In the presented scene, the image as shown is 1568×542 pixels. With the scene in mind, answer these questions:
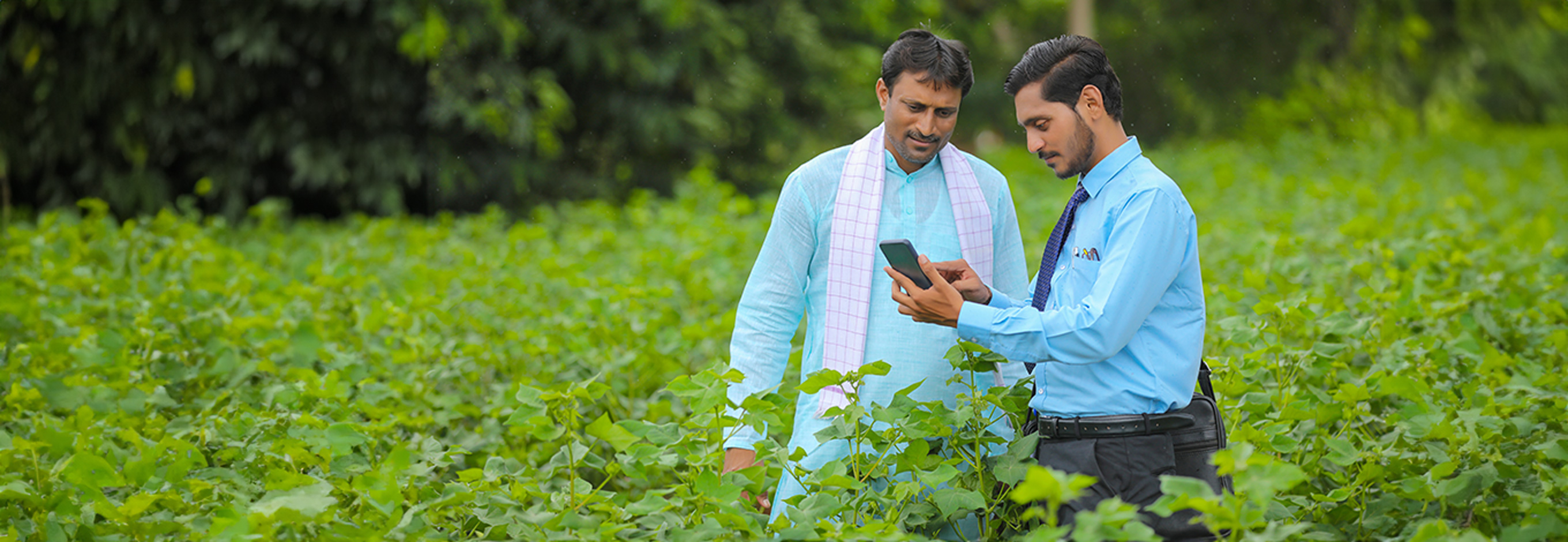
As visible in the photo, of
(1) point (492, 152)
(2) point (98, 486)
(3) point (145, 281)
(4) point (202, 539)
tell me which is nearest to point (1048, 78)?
(4) point (202, 539)

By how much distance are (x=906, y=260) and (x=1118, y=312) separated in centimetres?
42

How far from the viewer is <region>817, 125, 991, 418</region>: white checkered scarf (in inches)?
104

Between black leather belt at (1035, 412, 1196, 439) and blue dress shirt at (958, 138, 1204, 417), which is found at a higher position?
blue dress shirt at (958, 138, 1204, 417)

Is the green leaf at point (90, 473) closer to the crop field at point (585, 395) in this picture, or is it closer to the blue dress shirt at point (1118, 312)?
the crop field at point (585, 395)

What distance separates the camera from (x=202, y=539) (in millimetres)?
2156

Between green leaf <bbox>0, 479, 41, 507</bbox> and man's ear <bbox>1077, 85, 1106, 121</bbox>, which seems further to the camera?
green leaf <bbox>0, 479, 41, 507</bbox>

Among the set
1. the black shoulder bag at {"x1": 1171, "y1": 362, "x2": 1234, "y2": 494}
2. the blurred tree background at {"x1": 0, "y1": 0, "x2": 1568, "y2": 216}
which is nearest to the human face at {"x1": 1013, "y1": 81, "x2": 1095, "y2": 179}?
the black shoulder bag at {"x1": 1171, "y1": 362, "x2": 1234, "y2": 494}

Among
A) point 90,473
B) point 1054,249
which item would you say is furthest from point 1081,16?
point 90,473

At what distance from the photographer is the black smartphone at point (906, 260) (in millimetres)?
2250

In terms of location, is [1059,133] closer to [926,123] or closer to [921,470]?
[926,123]

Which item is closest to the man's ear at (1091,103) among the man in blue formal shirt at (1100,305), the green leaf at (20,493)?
the man in blue formal shirt at (1100,305)

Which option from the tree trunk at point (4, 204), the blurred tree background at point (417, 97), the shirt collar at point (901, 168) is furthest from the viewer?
the blurred tree background at point (417, 97)

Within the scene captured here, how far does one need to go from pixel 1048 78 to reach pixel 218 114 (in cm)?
966

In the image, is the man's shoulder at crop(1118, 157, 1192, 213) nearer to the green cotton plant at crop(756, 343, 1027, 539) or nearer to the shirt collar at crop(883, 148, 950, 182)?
the green cotton plant at crop(756, 343, 1027, 539)
